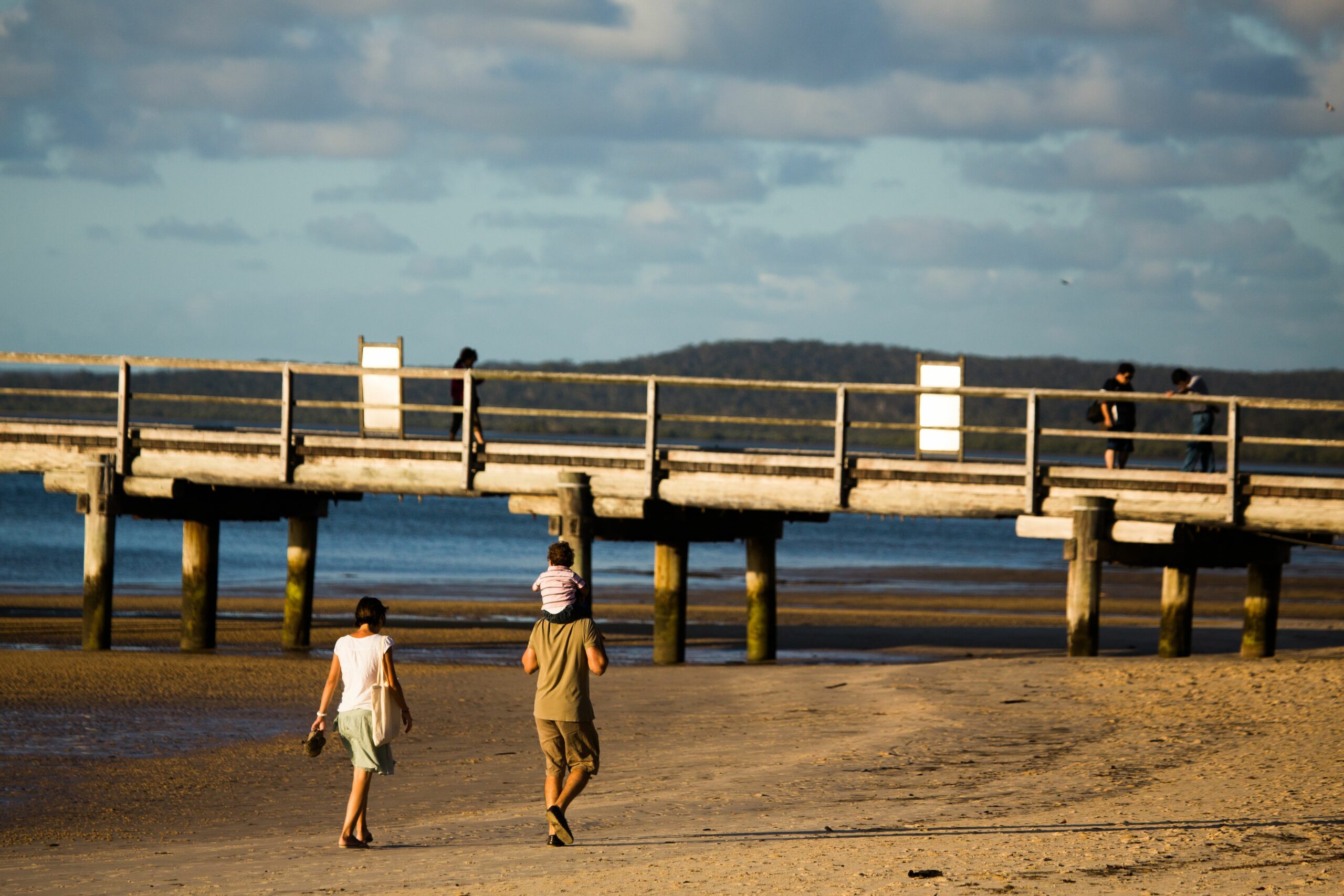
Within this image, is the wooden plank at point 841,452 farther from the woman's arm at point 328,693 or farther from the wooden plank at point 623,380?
the woman's arm at point 328,693

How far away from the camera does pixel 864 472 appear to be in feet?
54.7

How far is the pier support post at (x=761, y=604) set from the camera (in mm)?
19281

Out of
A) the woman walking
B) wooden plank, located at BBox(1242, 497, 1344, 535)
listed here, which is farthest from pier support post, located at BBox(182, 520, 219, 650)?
wooden plank, located at BBox(1242, 497, 1344, 535)

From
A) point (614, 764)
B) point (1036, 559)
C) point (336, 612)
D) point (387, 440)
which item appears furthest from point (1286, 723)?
point (1036, 559)

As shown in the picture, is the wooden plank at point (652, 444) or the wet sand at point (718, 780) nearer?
the wet sand at point (718, 780)

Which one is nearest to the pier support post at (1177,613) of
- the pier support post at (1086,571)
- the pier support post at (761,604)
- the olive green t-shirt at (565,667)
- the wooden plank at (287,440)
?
the pier support post at (1086,571)

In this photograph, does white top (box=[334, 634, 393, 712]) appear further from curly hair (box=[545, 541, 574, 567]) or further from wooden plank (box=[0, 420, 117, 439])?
wooden plank (box=[0, 420, 117, 439])

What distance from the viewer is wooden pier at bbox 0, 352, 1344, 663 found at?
15711mm

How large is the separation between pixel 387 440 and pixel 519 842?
10499 mm

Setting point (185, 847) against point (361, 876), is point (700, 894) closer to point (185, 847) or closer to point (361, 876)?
point (361, 876)

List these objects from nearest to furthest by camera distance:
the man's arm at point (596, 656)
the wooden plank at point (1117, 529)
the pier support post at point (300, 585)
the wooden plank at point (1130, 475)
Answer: the man's arm at point (596, 656) → the wooden plank at point (1130, 475) → the wooden plank at point (1117, 529) → the pier support post at point (300, 585)

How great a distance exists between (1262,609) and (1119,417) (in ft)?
14.0

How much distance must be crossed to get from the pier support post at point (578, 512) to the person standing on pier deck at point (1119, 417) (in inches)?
231

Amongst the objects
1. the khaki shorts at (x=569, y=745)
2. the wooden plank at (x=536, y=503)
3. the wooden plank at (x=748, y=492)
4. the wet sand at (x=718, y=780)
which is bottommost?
the wet sand at (x=718, y=780)
